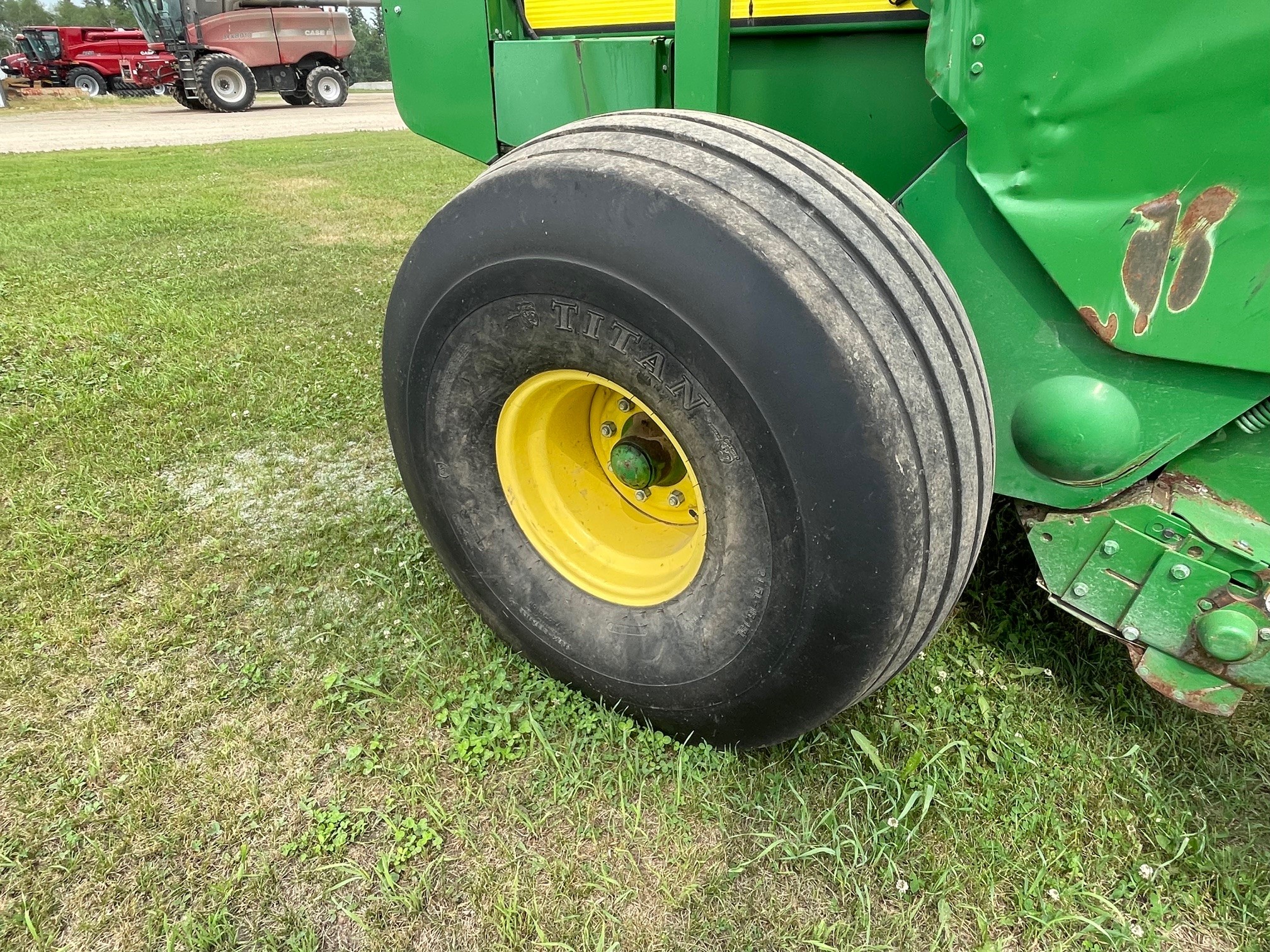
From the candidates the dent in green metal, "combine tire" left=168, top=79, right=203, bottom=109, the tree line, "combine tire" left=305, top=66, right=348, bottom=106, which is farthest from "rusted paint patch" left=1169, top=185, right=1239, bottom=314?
the tree line

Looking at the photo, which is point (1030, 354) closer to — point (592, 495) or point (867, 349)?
point (867, 349)

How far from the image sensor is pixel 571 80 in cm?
240

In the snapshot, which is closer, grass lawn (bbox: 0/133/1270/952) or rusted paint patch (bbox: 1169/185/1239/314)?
rusted paint patch (bbox: 1169/185/1239/314)

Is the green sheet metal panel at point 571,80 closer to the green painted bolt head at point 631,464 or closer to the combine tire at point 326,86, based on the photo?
the green painted bolt head at point 631,464

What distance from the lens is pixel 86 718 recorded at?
2.02 metres

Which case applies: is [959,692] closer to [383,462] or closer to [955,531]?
[955,531]

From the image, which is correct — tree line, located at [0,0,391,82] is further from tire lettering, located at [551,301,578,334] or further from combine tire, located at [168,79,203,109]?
tire lettering, located at [551,301,578,334]

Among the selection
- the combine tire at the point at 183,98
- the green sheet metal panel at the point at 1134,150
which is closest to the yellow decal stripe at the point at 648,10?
the green sheet metal panel at the point at 1134,150

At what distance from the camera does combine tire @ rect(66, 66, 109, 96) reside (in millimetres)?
24688

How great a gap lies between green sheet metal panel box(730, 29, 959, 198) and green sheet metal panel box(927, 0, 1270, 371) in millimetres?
380

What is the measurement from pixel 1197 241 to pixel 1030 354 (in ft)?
1.07

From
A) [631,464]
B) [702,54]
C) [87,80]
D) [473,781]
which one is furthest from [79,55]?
[473,781]

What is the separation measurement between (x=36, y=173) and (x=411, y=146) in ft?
16.5

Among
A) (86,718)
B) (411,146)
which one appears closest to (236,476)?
(86,718)
